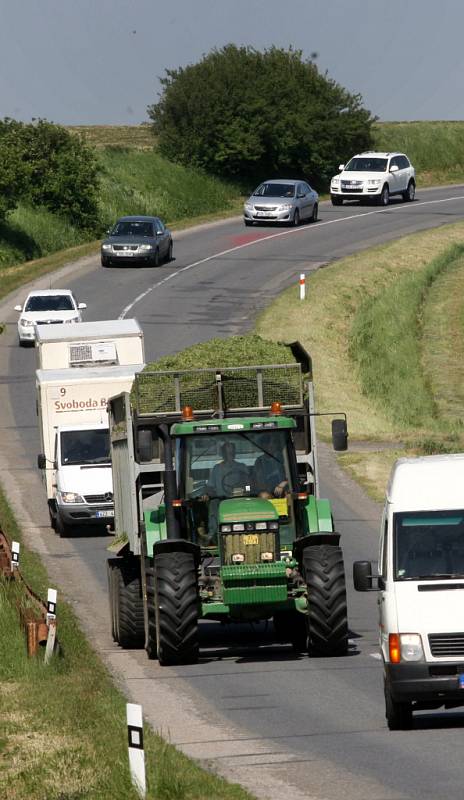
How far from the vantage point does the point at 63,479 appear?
29.1 meters

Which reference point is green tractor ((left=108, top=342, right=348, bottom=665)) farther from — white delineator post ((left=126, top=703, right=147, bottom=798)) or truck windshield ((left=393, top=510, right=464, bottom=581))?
white delineator post ((left=126, top=703, right=147, bottom=798))

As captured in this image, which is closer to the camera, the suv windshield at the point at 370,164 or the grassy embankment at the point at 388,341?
the grassy embankment at the point at 388,341

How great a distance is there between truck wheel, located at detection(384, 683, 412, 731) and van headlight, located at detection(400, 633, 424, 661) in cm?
44

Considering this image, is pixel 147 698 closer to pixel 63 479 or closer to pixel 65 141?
pixel 63 479

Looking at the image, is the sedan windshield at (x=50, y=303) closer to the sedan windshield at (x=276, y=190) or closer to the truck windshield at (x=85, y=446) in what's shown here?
the truck windshield at (x=85, y=446)

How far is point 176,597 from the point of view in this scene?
56.2ft

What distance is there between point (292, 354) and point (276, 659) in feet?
17.2

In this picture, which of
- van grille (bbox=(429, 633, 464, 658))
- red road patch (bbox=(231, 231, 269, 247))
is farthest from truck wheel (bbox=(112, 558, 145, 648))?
red road patch (bbox=(231, 231, 269, 247))

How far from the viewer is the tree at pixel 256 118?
268ft

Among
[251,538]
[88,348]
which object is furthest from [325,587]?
[88,348]

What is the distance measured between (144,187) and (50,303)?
95.5 feet

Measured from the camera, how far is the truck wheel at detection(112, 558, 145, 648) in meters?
19.3

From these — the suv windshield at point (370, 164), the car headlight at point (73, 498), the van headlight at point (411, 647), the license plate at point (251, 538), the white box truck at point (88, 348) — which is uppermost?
the suv windshield at point (370, 164)

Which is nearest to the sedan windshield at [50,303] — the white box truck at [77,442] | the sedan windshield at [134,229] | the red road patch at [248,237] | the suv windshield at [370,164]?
the sedan windshield at [134,229]
